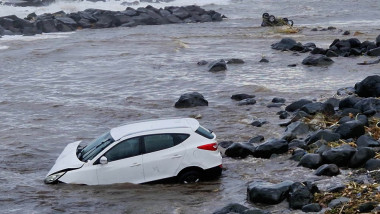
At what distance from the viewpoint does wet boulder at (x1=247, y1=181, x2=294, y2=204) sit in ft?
38.9

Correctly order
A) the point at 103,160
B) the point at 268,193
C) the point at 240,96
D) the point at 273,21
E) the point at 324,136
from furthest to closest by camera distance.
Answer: the point at 273,21 → the point at 240,96 → the point at 324,136 → the point at 103,160 → the point at 268,193

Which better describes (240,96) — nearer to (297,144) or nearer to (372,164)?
(297,144)

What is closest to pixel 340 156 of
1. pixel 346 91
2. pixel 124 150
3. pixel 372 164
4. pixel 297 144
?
pixel 372 164

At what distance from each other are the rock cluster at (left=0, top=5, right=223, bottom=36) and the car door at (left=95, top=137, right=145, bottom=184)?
38.0 meters

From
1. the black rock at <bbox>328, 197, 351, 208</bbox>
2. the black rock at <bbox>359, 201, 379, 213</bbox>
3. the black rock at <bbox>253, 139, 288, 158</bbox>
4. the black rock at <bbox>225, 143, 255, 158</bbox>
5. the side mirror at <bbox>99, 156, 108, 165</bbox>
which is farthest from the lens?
the black rock at <bbox>225, 143, 255, 158</bbox>

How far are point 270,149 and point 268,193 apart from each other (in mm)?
3702

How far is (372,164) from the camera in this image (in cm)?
1328

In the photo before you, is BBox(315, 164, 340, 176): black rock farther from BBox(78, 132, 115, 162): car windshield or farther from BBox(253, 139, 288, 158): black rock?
BBox(78, 132, 115, 162): car windshield

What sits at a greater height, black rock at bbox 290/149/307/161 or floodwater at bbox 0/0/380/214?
black rock at bbox 290/149/307/161

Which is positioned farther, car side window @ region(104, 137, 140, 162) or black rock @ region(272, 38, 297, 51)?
black rock @ region(272, 38, 297, 51)

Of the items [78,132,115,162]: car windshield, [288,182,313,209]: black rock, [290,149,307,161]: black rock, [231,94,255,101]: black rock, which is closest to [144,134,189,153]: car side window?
[78,132,115,162]: car windshield

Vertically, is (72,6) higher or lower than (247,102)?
higher

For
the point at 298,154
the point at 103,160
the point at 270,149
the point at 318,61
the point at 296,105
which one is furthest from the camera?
the point at 318,61

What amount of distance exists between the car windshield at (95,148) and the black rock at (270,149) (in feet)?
12.6
